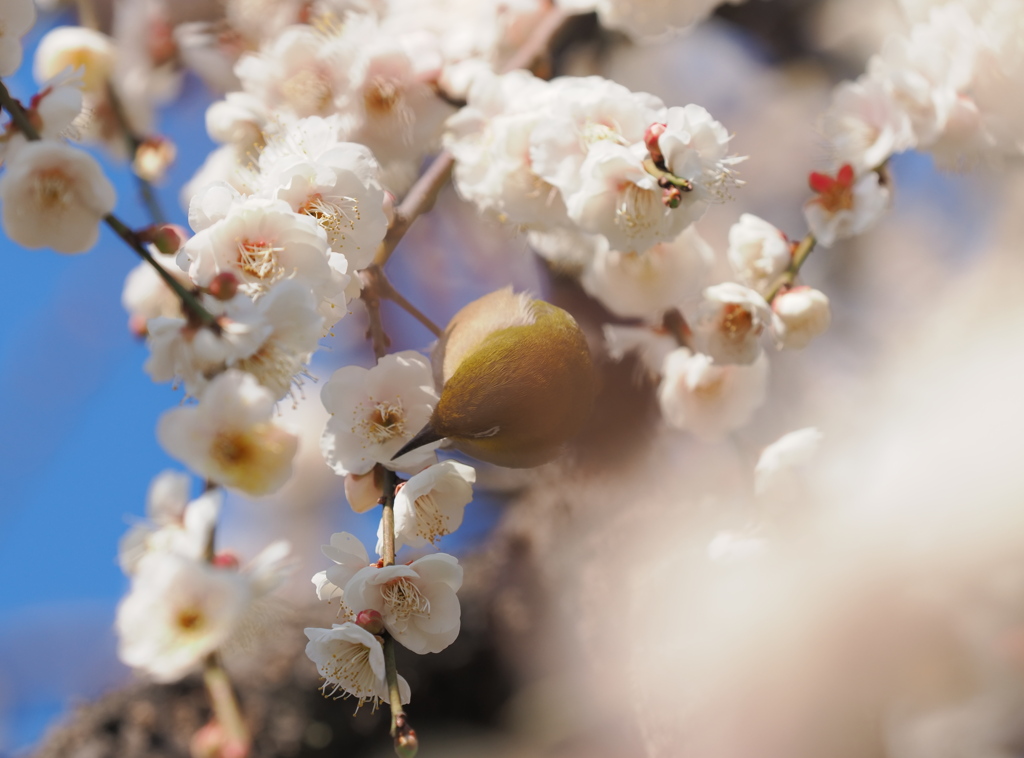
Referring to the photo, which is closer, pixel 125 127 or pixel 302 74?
pixel 302 74

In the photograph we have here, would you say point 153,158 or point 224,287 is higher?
point 224,287

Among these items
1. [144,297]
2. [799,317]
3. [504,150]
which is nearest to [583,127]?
[504,150]

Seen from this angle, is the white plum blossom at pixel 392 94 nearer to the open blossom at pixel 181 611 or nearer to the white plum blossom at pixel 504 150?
the white plum blossom at pixel 504 150

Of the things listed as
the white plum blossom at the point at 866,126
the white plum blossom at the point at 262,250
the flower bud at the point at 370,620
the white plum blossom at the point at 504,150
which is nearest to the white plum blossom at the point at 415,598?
the flower bud at the point at 370,620

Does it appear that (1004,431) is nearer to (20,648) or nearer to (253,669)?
(253,669)

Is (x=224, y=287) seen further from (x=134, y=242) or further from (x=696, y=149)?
(x=696, y=149)

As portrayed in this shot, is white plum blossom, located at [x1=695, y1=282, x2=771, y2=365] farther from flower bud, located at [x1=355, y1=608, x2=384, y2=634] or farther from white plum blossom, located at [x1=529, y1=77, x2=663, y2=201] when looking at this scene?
flower bud, located at [x1=355, y1=608, x2=384, y2=634]

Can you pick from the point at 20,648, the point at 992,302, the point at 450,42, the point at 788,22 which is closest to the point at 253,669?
A: the point at 20,648
